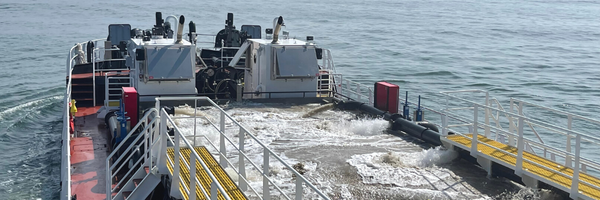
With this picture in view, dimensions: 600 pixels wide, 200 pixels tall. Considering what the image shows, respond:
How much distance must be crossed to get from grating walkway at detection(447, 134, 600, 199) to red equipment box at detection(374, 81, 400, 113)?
3.44 m

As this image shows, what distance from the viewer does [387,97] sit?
14.4 metres

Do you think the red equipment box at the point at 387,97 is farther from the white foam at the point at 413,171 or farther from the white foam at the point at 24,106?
the white foam at the point at 24,106

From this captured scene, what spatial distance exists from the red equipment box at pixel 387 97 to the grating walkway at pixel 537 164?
344 cm

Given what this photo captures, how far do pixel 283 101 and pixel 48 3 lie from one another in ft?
229

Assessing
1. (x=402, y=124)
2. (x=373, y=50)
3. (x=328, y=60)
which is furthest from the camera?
(x=373, y=50)

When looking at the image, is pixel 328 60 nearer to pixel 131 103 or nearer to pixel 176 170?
pixel 131 103

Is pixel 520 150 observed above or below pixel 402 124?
above

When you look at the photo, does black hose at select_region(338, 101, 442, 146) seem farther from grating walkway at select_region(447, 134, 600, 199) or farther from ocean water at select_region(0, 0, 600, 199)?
ocean water at select_region(0, 0, 600, 199)

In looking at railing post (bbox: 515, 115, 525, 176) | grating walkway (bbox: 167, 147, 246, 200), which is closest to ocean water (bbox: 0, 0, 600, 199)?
grating walkway (bbox: 167, 147, 246, 200)

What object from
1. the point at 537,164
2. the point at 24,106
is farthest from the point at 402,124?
the point at 24,106

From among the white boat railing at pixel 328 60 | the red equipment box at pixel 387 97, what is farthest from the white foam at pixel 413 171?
the white boat railing at pixel 328 60

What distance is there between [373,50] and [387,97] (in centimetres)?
2890

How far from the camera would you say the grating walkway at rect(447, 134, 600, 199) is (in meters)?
8.20

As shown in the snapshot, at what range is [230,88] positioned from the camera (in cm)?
1631
